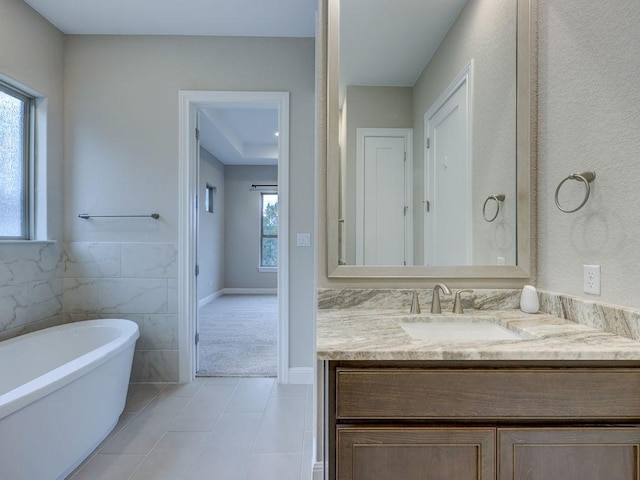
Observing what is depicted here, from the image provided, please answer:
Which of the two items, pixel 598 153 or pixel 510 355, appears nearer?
pixel 510 355

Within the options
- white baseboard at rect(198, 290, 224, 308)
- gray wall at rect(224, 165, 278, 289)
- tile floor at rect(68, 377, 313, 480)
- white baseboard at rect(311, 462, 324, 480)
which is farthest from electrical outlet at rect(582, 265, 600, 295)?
gray wall at rect(224, 165, 278, 289)

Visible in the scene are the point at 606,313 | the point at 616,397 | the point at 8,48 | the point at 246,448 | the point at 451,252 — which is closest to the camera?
the point at 616,397

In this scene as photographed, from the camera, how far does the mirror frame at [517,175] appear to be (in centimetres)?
150

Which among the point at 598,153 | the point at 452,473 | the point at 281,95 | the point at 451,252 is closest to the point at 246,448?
the point at 452,473

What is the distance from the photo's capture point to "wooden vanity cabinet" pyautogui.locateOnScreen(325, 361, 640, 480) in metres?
0.92

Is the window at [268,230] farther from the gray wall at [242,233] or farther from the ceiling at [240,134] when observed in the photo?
the ceiling at [240,134]

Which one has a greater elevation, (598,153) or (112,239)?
(598,153)

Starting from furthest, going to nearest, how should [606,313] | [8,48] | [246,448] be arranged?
1. [8,48]
2. [246,448]
3. [606,313]

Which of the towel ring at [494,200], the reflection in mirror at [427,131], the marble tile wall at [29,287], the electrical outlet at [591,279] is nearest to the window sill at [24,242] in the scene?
the marble tile wall at [29,287]

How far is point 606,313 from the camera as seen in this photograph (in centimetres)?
113

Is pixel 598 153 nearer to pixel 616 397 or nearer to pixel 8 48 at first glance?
pixel 616 397

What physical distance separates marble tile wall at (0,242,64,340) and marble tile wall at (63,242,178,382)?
0.29ft

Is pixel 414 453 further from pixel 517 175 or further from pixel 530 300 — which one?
pixel 517 175

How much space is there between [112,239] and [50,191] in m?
0.51
